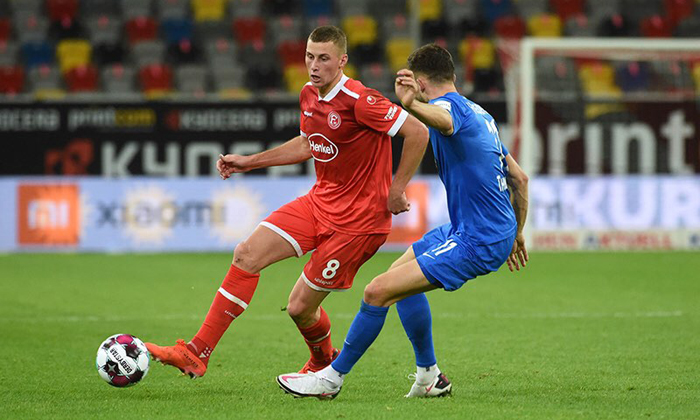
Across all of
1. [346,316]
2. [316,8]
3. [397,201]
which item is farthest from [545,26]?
[397,201]

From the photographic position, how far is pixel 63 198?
15414 millimetres

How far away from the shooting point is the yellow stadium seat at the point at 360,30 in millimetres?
19750

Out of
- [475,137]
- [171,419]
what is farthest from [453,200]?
[171,419]

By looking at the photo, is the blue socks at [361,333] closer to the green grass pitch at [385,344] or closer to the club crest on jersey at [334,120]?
the green grass pitch at [385,344]

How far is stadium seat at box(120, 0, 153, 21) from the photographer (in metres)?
20.0

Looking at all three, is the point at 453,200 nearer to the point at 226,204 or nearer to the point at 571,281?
the point at 571,281

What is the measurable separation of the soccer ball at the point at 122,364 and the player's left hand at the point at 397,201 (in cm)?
150

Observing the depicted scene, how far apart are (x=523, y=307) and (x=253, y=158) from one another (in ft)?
14.7

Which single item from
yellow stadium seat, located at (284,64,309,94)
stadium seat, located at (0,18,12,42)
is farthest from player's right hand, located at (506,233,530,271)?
stadium seat, located at (0,18,12,42)

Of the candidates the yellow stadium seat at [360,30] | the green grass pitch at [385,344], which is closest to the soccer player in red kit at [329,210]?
the green grass pitch at [385,344]

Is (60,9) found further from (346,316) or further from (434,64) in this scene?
(434,64)

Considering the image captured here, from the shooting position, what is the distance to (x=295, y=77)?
18.8 metres

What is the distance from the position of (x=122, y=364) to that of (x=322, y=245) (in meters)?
1.24

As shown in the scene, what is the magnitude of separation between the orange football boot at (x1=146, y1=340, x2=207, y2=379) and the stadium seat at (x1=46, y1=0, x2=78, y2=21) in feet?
49.6
